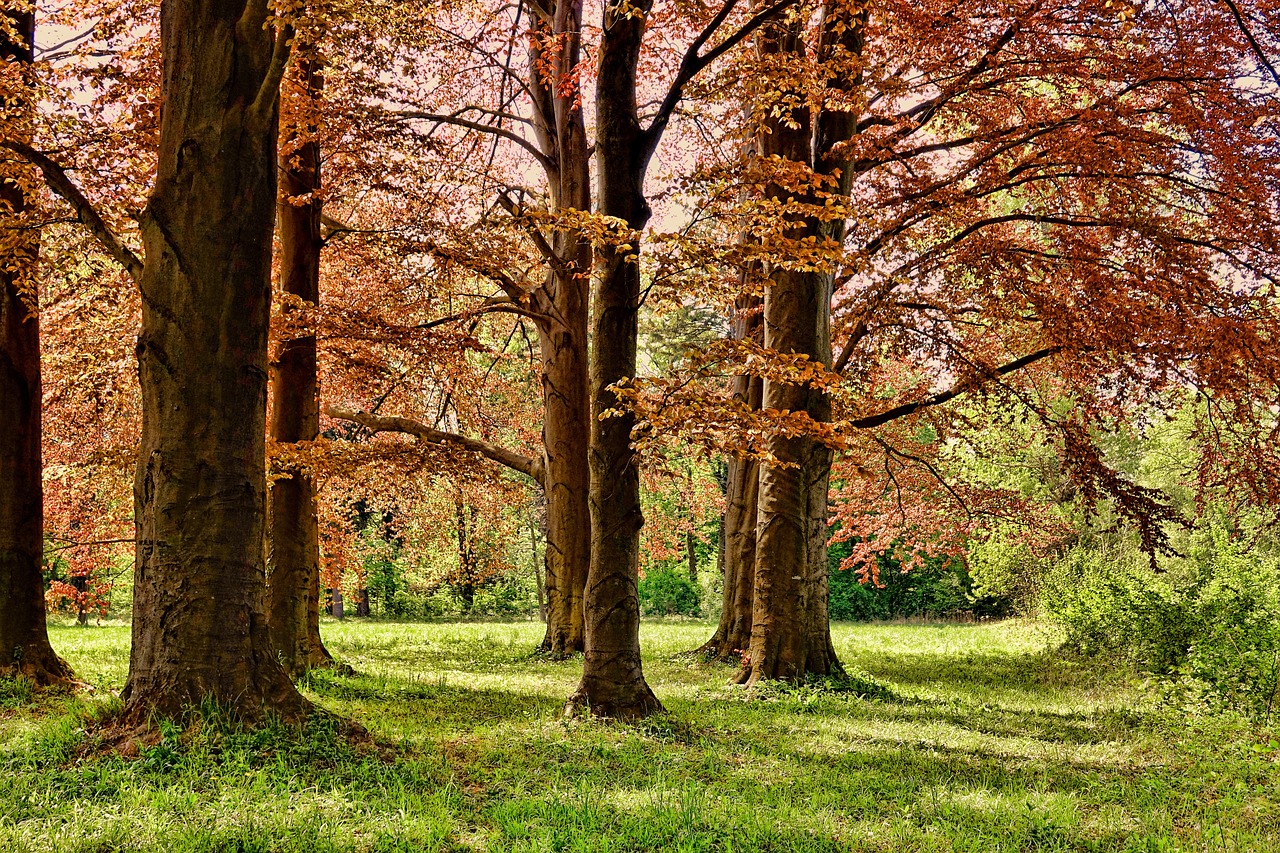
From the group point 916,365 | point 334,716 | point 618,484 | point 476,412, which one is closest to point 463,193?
point 476,412

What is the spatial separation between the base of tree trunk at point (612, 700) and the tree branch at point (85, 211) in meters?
4.77

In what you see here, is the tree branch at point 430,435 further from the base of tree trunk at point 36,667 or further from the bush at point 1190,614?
the bush at point 1190,614

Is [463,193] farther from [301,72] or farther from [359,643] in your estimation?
[359,643]

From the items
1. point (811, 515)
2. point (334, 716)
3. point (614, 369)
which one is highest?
point (614, 369)

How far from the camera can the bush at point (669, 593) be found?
37.5 metres

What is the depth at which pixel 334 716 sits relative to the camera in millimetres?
6430

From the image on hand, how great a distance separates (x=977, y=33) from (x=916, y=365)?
483 centimetres

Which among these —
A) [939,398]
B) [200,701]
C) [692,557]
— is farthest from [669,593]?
[200,701]

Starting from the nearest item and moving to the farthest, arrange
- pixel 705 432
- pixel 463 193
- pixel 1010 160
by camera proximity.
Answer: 1. pixel 705 432
2. pixel 1010 160
3. pixel 463 193

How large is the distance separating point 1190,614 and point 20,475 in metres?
13.4

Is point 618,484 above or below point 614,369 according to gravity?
below

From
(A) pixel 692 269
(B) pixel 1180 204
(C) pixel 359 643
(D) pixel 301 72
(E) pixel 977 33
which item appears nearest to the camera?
(A) pixel 692 269

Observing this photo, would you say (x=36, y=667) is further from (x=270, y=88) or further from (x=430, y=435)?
(x=430, y=435)

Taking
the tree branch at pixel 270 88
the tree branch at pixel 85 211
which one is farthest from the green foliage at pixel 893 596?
the tree branch at pixel 270 88
